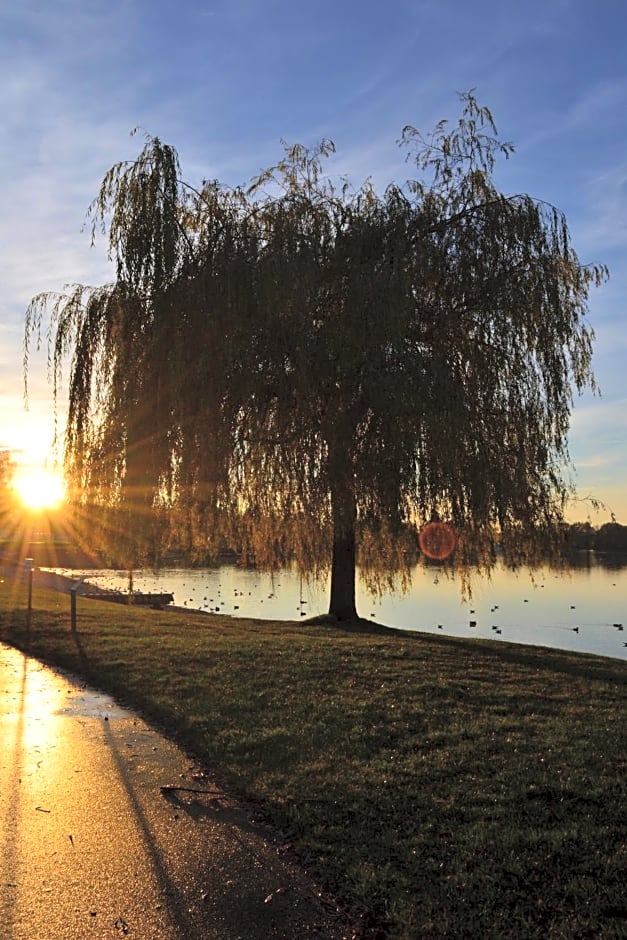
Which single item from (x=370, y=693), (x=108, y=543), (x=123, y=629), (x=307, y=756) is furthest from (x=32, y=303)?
(x=307, y=756)

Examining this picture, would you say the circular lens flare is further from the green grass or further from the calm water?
the calm water

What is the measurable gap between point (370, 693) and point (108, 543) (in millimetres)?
5288

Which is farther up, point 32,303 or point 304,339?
point 32,303

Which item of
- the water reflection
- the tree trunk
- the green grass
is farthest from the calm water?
the green grass

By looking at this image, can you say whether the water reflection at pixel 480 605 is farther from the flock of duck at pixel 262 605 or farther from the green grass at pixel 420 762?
the green grass at pixel 420 762

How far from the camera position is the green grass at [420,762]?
151 inches

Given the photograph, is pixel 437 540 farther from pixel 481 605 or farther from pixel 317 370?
pixel 481 605

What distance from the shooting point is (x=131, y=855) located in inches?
169

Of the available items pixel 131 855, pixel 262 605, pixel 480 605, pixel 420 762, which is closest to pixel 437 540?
pixel 420 762

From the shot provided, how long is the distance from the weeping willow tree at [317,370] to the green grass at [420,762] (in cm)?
216

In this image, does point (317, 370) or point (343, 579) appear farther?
point (343, 579)

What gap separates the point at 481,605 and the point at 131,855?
3079 centimetres

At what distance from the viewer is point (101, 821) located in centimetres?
482

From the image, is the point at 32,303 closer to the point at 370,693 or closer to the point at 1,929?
the point at 370,693
